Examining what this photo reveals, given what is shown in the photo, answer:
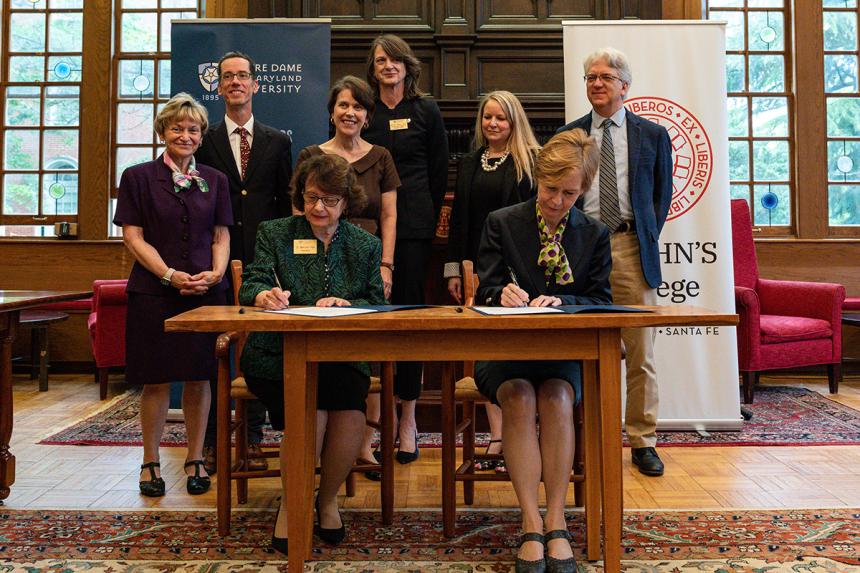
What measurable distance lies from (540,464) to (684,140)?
7.68 ft

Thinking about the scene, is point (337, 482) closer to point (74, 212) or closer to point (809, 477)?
point (809, 477)

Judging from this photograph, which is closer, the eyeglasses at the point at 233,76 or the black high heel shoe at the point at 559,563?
the black high heel shoe at the point at 559,563

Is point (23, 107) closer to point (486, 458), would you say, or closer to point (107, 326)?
point (107, 326)

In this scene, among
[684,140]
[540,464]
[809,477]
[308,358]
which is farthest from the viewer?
[684,140]

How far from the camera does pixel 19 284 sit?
18.7 feet

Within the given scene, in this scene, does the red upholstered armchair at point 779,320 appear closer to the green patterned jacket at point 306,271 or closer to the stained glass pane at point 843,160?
the stained glass pane at point 843,160

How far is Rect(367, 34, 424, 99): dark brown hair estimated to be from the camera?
2.95 meters

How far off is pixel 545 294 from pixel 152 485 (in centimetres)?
158

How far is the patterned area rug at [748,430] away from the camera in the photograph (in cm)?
348

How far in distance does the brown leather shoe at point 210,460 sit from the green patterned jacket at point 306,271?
3.11 feet

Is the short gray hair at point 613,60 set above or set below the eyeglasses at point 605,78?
above

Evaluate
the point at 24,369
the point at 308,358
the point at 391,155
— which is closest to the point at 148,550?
the point at 308,358

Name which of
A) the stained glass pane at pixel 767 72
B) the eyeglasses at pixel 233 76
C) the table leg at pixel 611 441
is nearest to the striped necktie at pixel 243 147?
the eyeglasses at pixel 233 76

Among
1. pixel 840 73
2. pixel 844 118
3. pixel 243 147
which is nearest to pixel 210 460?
pixel 243 147
